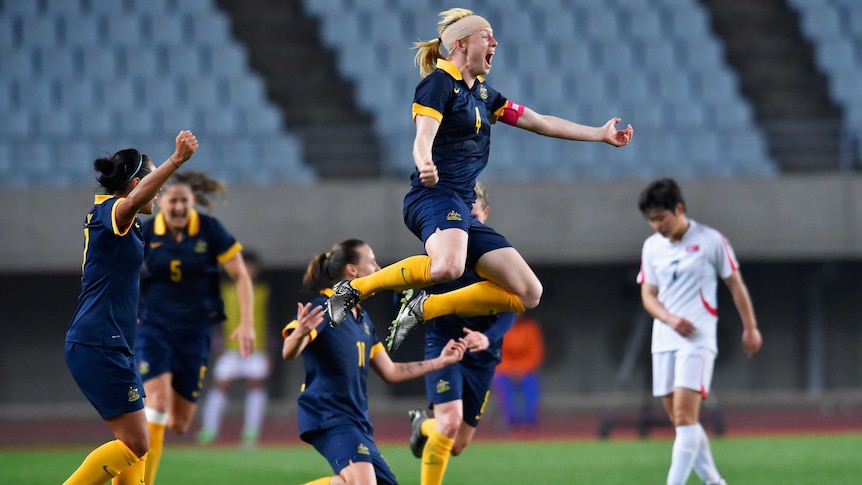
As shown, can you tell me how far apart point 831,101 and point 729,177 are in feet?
11.3

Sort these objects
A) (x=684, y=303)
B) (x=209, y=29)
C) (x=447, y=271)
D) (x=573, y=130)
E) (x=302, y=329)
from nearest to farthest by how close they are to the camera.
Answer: (x=302, y=329) < (x=447, y=271) < (x=573, y=130) < (x=684, y=303) < (x=209, y=29)

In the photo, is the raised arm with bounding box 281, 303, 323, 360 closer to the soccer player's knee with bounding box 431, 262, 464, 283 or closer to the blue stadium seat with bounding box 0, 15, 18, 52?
the soccer player's knee with bounding box 431, 262, 464, 283

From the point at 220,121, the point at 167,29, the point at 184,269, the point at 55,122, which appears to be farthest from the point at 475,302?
the point at 167,29

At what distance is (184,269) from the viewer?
25.3 feet

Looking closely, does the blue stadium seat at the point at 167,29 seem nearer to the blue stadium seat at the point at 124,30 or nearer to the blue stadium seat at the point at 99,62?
the blue stadium seat at the point at 124,30

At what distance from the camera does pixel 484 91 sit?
649 centimetres

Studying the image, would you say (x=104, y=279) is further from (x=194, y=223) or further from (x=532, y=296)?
(x=532, y=296)

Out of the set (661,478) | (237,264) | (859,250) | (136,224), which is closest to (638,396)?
(859,250)

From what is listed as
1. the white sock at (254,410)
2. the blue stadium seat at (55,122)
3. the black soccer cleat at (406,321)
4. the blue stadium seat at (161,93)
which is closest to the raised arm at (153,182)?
the black soccer cleat at (406,321)

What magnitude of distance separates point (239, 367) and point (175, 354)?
672 centimetres

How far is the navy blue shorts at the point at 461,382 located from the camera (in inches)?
278

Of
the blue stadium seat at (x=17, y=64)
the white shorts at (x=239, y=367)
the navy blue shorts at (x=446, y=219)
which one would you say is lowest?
the white shorts at (x=239, y=367)

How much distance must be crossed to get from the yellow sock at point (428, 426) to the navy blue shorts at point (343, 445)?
1118mm

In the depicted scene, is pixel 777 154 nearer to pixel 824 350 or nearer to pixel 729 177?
pixel 729 177
